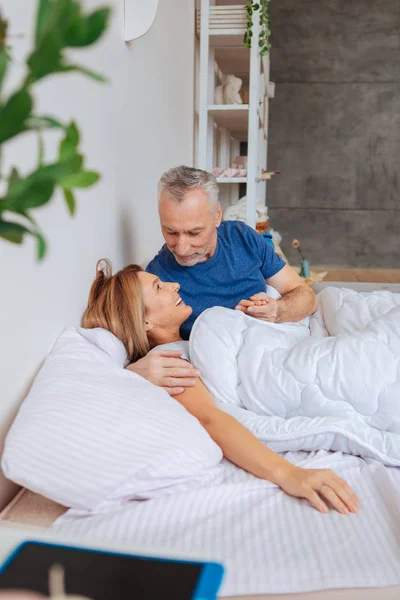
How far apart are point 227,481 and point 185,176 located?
1.10 meters

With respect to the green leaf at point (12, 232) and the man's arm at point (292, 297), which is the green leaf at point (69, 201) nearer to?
the green leaf at point (12, 232)

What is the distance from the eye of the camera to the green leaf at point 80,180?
414 millimetres

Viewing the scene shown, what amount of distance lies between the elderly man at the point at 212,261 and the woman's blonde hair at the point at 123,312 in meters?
0.33

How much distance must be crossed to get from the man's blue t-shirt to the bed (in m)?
0.87

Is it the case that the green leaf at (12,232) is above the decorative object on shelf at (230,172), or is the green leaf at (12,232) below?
below

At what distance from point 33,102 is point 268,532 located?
1015 millimetres

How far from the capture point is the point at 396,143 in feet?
22.1

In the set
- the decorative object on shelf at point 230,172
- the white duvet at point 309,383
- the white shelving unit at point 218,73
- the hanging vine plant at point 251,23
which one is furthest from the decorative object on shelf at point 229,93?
the white duvet at point 309,383

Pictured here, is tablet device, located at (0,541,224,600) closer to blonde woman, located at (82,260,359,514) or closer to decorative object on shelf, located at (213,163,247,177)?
blonde woman, located at (82,260,359,514)

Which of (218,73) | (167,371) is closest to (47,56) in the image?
(167,371)

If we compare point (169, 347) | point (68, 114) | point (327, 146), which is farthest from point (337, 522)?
point (327, 146)

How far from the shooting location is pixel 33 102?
15.5 inches

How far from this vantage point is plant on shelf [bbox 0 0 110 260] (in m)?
0.37

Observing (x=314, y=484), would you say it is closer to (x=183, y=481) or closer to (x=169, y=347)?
(x=183, y=481)
